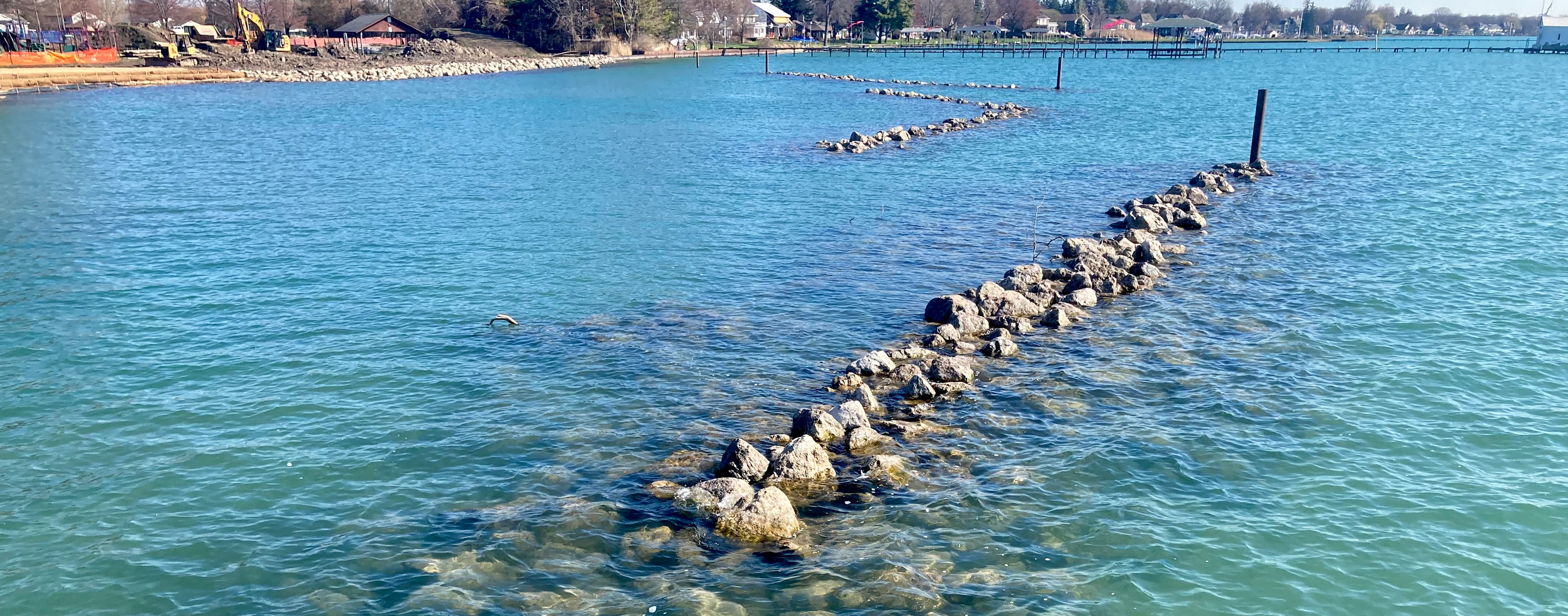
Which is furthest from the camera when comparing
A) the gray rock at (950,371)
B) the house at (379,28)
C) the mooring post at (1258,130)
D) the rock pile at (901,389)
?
the house at (379,28)

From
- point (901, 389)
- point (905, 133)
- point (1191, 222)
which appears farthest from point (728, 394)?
point (905, 133)

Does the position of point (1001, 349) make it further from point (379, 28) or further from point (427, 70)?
point (379, 28)

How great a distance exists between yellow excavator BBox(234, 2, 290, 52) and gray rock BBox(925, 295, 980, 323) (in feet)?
389

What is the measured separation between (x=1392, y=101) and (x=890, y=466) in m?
76.4

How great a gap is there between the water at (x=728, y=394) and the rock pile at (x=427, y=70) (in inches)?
2714

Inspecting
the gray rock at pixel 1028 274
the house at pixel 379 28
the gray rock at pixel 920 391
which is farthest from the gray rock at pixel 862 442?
the house at pixel 379 28

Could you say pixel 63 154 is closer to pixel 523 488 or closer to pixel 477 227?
pixel 477 227

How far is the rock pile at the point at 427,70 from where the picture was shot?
10312 centimetres

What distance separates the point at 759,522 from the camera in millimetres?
12164

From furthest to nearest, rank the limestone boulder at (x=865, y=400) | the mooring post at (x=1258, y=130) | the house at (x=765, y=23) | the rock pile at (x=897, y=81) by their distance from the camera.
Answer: the house at (x=765, y=23) < the rock pile at (x=897, y=81) < the mooring post at (x=1258, y=130) < the limestone boulder at (x=865, y=400)

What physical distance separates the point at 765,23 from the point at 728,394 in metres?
175

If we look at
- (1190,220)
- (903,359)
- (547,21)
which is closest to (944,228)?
(1190,220)

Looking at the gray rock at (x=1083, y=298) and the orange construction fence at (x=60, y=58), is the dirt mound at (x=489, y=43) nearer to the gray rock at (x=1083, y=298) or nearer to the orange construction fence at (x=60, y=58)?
the orange construction fence at (x=60, y=58)

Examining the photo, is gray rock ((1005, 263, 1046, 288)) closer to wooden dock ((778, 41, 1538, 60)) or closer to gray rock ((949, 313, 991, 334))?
gray rock ((949, 313, 991, 334))
